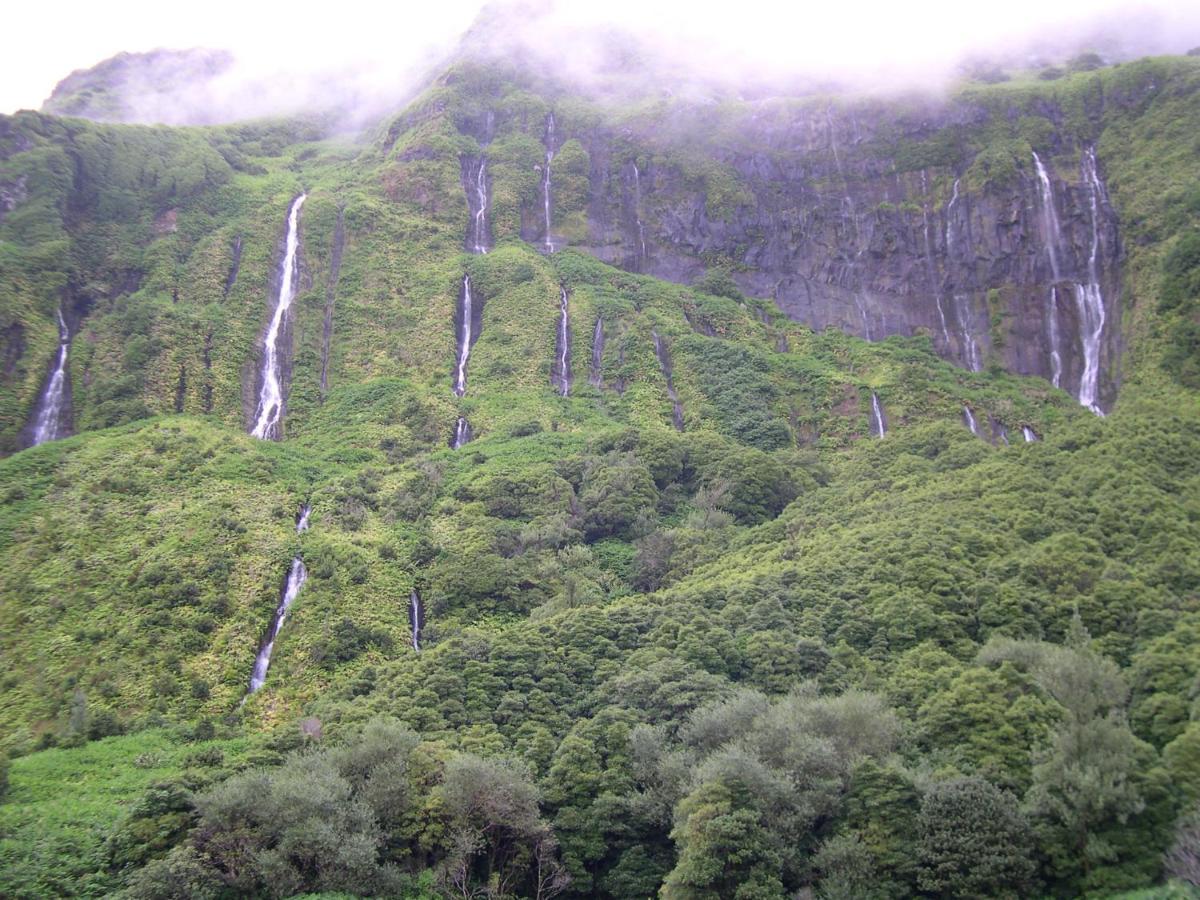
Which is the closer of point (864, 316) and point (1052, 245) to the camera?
point (1052, 245)

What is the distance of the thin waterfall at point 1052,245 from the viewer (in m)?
95.1

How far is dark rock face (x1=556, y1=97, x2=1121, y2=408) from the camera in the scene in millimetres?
98188

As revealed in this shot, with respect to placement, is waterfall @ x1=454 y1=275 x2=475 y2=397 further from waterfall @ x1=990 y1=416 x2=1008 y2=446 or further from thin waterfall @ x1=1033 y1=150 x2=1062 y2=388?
thin waterfall @ x1=1033 y1=150 x2=1062 y2=388

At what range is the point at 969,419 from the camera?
286ft

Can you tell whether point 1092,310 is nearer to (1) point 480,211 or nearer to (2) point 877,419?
(2) point 877,419

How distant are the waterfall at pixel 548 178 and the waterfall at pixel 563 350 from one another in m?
13.7

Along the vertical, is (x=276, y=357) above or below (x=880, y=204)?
below

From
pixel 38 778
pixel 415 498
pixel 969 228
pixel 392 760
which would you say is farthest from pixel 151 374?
pixel 969 228

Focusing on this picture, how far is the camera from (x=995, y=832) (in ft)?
105

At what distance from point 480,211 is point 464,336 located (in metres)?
23.8

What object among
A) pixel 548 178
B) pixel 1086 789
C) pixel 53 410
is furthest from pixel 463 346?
pixel 1086 789

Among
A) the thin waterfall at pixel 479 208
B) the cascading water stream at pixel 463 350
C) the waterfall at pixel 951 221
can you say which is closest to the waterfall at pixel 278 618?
the cascading water stream at pixel 463 350

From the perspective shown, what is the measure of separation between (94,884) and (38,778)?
10624 millimetres

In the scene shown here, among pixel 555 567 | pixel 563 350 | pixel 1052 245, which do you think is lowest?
pixel 555 567
